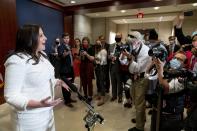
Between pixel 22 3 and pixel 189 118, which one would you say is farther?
pixel 22 3

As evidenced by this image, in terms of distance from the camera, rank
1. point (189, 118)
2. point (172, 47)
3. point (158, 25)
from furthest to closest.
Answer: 1. point (158, 25)
2. point (172, 47)
3. point (189, 118)

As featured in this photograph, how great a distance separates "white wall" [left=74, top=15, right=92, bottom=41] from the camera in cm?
728

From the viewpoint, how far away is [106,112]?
128 inches

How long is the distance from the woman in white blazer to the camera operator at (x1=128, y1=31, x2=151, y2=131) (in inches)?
55.8

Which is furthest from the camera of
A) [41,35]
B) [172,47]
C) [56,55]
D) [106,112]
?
[172,47]

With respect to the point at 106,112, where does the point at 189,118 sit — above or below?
above

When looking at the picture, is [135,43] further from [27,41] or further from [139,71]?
[27,41]

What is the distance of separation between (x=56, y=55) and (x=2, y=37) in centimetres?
120

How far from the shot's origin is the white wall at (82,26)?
23.9 ft

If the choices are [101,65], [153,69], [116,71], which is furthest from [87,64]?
[153,69]

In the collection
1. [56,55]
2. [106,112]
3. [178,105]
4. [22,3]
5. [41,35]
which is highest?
[22,3]

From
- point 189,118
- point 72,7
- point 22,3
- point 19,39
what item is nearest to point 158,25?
point 72,7

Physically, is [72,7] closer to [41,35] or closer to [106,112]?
[106,112]

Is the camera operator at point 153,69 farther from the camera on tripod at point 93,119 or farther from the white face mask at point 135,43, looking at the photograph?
the camera on tripod at point 93,119
